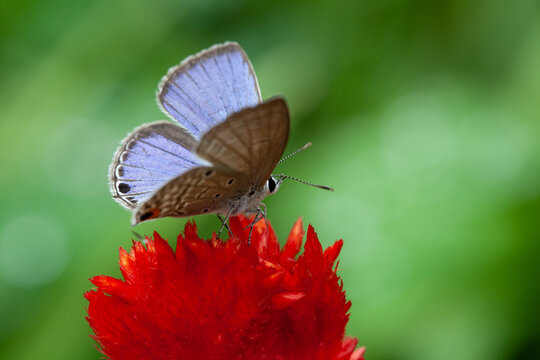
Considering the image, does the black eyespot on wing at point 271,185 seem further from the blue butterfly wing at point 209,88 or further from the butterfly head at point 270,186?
the blue butterfly wing at point 209,88

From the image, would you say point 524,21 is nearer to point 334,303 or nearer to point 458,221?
point 458,221

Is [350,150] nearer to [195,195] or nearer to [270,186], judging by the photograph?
[270,186]

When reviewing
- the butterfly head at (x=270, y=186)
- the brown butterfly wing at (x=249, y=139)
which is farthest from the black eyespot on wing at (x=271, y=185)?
the brown butterfly wing at (x=249, y=139)

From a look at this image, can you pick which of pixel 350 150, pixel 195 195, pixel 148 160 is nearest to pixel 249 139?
pixel 195 195

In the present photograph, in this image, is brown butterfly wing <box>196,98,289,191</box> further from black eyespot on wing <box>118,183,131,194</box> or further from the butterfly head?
black eyespot on wing <box>118,183,131,194</box>

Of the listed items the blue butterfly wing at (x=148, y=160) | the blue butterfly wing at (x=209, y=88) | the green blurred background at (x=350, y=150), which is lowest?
the green blurred background at (x=350, y=150)
